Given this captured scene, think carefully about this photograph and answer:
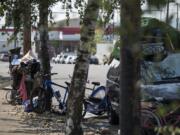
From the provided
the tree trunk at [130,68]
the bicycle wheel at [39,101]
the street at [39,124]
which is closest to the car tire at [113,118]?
the street at [39,124]

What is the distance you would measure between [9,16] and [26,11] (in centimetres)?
131

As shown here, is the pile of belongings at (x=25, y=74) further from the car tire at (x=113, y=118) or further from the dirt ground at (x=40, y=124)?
the car tire at (x=113, y=118)

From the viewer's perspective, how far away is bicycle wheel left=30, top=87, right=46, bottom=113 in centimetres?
1536

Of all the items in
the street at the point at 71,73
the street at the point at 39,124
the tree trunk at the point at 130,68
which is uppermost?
the tree trunk at the point at 130,68

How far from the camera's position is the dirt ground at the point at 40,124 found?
38.6ft

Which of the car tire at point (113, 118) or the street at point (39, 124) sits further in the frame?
the car tire at point (113, 118)

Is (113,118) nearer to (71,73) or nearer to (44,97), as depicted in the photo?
(44,97)

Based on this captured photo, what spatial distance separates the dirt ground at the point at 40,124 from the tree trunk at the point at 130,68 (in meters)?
8.31

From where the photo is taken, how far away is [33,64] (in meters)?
17.8

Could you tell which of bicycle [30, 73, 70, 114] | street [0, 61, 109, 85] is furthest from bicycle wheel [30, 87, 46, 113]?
street [0, 61, 109, 85]

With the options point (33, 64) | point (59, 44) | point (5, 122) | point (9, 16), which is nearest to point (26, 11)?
point (9, 16)

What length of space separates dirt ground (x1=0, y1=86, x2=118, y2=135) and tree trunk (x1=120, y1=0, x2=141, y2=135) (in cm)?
831

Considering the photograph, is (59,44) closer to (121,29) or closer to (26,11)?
(121,29)

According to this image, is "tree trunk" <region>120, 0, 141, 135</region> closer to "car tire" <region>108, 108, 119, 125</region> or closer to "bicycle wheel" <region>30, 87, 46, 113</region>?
"car tire" <region>108, 108, 119, 125</region>
